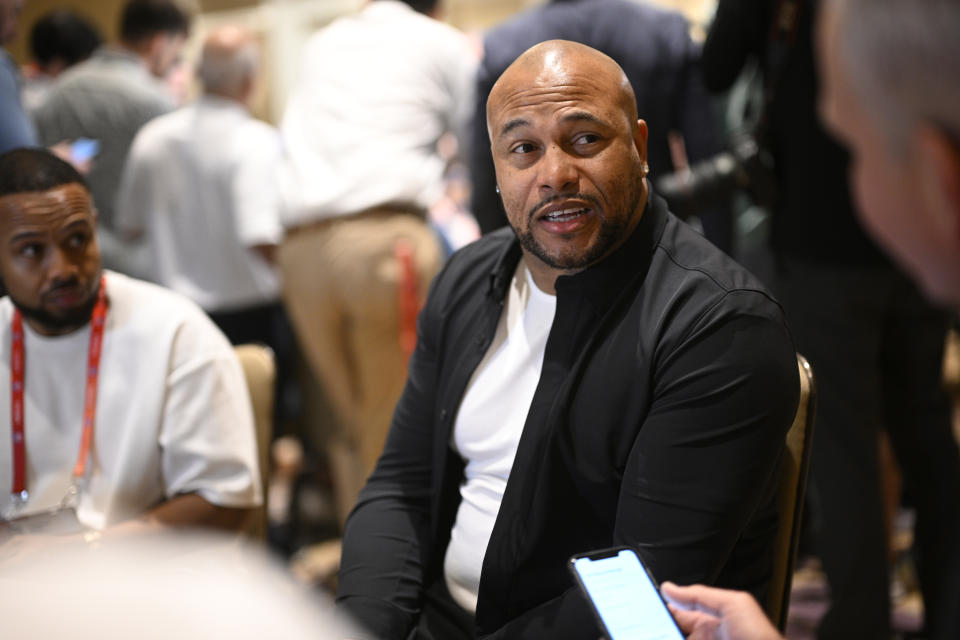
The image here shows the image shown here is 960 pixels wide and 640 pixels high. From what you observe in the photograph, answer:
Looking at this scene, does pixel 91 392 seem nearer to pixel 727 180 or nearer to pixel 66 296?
pixel 66 296

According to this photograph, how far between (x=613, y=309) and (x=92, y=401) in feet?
3.41

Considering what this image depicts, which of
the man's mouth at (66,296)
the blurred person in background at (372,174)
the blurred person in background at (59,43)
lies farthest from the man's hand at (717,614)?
the blurred person in background at (59,43)

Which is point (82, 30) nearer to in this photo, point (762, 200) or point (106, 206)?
point (106, 206)

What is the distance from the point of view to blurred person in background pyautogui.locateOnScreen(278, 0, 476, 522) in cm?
298

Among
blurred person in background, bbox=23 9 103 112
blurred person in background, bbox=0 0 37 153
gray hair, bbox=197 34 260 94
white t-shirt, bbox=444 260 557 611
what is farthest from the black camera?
blurred person in background, bbox=23 9 103 112

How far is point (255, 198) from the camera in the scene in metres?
3.47

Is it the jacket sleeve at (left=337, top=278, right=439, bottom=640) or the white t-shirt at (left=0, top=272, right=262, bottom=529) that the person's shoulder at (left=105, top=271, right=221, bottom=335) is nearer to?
the white t-shirt at (left=0, top=272, right=262, bottom=529)

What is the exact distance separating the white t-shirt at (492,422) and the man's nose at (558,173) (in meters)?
0.21

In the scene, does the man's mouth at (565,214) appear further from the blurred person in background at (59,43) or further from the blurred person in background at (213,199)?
the blurred person in background at (59,43)

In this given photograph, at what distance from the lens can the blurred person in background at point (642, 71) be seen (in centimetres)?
256

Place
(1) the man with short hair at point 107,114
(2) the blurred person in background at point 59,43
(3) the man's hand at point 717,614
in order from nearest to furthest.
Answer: (3) the man's hand at point 717,614, (1) the man with short hair at point 107,114, (2) the blurred person in background at point 59,43

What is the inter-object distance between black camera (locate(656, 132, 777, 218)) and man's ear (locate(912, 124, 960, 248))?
1648 millimetres

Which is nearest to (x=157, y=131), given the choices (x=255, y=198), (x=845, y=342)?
(x=255, y=198)

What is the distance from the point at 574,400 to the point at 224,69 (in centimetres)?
248
